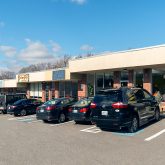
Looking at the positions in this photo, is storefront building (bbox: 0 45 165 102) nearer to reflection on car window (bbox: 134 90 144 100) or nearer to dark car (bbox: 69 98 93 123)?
reflection on car window (bbox: 134 90 144 100)

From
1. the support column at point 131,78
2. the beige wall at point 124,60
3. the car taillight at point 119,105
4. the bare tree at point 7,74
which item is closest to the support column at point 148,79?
the support column at point 131,78

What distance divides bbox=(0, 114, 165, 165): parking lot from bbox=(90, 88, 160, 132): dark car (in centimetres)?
43

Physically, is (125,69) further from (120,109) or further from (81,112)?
(120,109)

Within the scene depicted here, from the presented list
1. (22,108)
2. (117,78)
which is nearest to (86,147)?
(22,108)

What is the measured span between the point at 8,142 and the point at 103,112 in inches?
165

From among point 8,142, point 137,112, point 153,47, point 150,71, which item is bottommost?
point 8,142

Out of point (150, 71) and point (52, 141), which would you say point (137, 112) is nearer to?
point (52, 141)

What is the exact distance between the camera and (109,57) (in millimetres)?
22328

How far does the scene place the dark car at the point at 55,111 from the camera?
16.0m

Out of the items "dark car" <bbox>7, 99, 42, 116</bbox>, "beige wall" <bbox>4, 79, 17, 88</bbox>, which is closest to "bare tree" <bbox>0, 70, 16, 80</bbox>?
"beige wall" <bbox>4, 79, 17, 88</bbox>

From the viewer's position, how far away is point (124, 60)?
21.1m

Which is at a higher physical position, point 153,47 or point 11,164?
point 153,47

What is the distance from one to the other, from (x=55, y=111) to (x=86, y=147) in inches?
283

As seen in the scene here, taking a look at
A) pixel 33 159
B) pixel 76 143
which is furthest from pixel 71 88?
pixel 33 159
